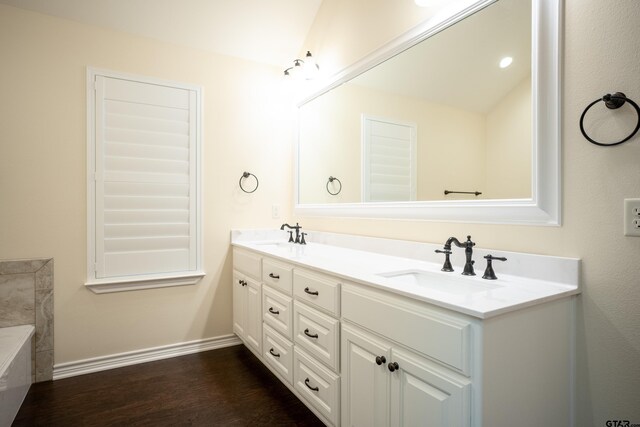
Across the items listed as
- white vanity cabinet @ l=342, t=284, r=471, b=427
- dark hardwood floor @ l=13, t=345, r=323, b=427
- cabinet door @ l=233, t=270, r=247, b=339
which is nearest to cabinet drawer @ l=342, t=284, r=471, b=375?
white vanity cabinet @ l=342, t=284, r=471, b=427

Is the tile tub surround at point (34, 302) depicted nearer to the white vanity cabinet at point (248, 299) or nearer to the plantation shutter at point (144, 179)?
the plantation shutter at point (144, 179)

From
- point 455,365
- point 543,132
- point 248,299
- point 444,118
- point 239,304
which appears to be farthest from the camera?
point 239,304

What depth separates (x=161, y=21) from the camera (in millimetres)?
2475

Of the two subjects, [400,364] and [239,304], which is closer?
[400,364]

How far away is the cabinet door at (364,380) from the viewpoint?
126cm

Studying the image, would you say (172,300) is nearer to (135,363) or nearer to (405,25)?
(135,363)

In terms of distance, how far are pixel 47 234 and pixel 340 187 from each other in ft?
6.39

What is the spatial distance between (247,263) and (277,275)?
1.75 ft

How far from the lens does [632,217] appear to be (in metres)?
1.11

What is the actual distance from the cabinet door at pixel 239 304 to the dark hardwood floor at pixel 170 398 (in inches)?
10.3

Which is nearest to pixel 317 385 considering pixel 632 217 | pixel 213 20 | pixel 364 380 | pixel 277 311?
pixel 364 380

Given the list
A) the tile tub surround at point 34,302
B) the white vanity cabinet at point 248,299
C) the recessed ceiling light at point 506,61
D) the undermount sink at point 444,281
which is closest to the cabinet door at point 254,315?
the white vanity cabinet at point 248,299

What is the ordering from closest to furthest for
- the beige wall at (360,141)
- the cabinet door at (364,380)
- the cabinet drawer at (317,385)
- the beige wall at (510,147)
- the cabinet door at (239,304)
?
1. the cabinet door at (364,380)
2. the beige wall at (510,147)
3. the cabinet drawer at (317,385)
4. the beige wall at (360,141)
5. the cabinet door at (239,304)

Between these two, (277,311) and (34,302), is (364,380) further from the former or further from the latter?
(34,302)
